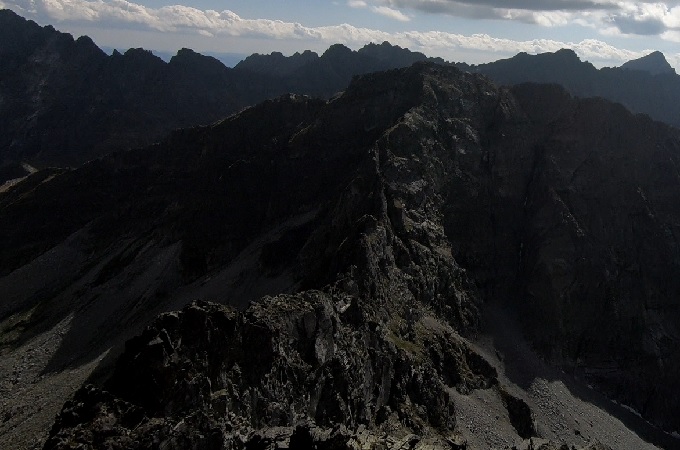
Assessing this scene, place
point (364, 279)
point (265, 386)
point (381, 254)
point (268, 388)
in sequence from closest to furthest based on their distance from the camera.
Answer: point (265, 386)
point (268, 388)
point (364, 279)
point (381, 254)

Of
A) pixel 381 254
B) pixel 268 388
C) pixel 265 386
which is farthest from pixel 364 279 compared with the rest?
pixel 265 386

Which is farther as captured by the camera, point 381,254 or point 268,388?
point 381,254

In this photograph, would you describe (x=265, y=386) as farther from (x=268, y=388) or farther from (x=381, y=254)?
(x=381, y=254)

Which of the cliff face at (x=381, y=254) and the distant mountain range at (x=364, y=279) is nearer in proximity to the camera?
the distant mountain range at (x=364, y=279)

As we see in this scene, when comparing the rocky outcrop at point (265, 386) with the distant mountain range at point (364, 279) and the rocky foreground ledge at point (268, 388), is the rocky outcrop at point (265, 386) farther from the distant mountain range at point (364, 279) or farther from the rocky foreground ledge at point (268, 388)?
the distant mountain range at point (364, 279)

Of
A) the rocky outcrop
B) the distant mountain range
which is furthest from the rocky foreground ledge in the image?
the distant mountain range

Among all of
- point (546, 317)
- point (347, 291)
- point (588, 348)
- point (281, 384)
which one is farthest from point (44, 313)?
point (588, 348)

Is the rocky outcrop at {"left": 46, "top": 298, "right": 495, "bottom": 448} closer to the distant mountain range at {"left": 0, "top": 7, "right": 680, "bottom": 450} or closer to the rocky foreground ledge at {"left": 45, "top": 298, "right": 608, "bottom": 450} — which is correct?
the rocky foreground ledge at {"left": 45, "top": 298, "right": 608, "bottom": 450}

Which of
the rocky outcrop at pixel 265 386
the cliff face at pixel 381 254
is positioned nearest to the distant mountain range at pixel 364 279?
the rocky outcrop at pixel 265 386

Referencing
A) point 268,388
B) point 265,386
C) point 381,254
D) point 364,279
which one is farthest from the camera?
point 381,254
